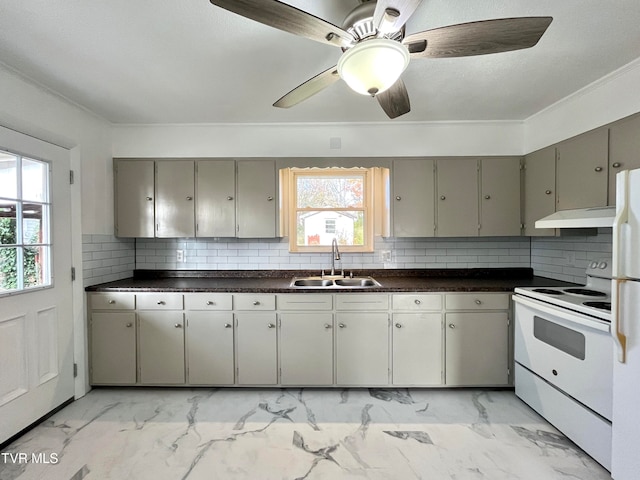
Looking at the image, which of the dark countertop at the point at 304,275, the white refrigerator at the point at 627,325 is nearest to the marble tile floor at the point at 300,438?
the white refrigerator at the point at 627,325

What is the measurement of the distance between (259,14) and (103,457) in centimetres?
246

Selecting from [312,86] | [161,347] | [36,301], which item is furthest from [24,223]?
[312,86]

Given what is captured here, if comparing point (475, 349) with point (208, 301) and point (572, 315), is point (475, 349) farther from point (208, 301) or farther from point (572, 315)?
point (208, 301)

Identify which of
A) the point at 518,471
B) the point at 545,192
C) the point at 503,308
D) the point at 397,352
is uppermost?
the point at 545,192

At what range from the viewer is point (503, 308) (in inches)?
96.9

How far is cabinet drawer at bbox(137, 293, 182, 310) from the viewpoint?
2.51 metres

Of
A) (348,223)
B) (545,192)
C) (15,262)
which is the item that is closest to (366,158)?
(348,223)

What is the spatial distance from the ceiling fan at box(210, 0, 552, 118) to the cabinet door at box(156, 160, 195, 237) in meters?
2.01

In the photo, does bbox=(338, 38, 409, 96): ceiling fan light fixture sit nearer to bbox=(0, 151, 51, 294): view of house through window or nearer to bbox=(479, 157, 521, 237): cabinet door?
bbox=(479, 157, 521, 237): cabinet door

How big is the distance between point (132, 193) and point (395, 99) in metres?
2.48

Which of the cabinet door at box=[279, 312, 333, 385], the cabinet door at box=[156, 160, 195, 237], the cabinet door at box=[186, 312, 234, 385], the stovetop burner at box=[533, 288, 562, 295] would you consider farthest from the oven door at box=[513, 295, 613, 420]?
the cabinet door at box=[156, 160, 195, 237]

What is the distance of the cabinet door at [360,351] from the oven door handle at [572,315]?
1060mm

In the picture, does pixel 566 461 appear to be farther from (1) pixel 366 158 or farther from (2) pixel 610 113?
(1) pixel 366 158

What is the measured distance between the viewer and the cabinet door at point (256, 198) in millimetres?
2820
